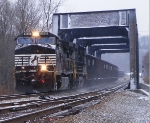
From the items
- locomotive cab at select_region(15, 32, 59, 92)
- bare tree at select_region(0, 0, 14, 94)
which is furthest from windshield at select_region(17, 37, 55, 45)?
bare tree at select_region(0, 0, 14, 94)

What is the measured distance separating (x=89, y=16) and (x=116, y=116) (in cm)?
1880

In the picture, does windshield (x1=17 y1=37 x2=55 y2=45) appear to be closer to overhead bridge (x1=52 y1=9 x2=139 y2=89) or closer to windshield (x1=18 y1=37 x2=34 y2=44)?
windshield (x1=18 y1=37 x2=34 y2=44)

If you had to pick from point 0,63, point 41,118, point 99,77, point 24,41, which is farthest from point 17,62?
point 99,77

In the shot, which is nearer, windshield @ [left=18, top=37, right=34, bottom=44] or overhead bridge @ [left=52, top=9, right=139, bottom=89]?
windshield @ [left=18, top=37, right=34, bottom=44]

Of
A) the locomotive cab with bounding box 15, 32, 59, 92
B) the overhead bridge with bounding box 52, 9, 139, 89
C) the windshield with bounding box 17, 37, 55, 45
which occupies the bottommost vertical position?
the locomotive cab with bounding box 15, 32, 59, 92

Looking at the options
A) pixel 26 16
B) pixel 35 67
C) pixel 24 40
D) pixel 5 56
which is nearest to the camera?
pixel 35 67

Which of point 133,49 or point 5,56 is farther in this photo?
point 133,49

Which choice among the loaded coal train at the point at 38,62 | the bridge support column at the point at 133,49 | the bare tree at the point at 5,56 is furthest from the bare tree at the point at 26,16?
the loaded coal train at the point at 38,62

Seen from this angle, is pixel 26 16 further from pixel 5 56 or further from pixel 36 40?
pixel 36 40

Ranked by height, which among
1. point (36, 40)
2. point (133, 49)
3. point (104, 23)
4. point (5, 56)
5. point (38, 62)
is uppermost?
point (104, 23)

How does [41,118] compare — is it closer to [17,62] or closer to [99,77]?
[17,62]

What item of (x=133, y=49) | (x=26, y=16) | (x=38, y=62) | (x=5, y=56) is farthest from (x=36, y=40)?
(x=26, y=16)

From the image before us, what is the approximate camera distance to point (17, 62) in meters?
16.5

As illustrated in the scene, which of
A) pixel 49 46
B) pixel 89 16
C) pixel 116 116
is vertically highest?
pixel 89 16
